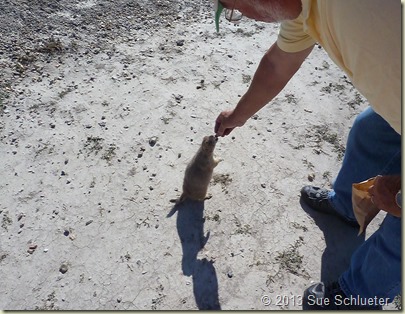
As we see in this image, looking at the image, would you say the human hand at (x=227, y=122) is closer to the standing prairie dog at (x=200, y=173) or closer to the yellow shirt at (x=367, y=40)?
the standing prairie dog at (x=200, y=173)

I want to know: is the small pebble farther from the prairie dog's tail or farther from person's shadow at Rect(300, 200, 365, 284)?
person's shadow at Rect(300, 200, 365, 284)

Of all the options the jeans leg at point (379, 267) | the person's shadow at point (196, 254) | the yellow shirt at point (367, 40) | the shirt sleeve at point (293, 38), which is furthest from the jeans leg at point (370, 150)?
the person's shadow at point (196, 254)

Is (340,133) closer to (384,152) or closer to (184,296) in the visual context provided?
(384,152)

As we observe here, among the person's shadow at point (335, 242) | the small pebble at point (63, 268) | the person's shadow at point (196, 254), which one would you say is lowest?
the small pebble at point (63, 268)

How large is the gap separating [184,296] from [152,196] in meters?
0.89

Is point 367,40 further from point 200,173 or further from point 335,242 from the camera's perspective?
point 335,242

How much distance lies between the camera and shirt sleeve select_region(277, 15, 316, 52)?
229 cm

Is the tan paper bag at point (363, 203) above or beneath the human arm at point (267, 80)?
beneath

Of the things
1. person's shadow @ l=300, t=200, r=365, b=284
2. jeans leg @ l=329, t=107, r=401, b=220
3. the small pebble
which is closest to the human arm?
jeans leg @ l=329, t=107, r=401, b=220

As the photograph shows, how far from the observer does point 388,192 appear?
226 centimetres

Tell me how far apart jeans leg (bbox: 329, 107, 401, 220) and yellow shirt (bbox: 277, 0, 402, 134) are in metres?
0.95

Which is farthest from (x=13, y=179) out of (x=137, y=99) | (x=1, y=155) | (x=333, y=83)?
(x=333, y=83)

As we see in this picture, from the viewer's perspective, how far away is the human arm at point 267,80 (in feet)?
8.35

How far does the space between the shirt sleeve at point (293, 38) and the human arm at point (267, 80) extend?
0.05 m
